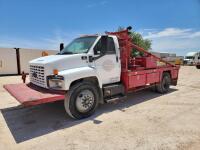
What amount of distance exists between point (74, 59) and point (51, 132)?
6.34ft

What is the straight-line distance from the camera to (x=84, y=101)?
479cm

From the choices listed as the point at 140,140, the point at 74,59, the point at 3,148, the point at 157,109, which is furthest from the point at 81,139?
the point at 157,109

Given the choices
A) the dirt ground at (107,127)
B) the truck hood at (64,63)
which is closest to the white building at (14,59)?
the dirt ground at (107,127)

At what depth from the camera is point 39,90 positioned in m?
4.60

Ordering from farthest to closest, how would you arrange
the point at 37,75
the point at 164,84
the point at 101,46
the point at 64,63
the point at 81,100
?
the point at 164,84
the point at 101,46
the point at 37,75
the point at 81,100
the point at 64,63

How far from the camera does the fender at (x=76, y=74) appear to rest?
4.28 m

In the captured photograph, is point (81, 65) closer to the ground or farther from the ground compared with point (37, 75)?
farther from the ground

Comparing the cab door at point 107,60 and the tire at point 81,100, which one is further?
the cab door at point 107,60

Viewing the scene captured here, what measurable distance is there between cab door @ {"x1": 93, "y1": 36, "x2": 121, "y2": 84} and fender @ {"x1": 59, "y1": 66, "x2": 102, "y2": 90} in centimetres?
30

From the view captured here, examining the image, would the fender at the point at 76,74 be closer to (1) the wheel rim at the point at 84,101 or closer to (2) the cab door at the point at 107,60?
(2) the cab door at the point at 107,60

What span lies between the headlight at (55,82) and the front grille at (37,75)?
0.21m

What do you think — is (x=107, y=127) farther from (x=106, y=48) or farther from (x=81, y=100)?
(x=106, y=48)

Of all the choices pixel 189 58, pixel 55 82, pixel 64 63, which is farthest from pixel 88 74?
pixel 189 58

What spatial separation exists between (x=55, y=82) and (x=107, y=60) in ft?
6.02
